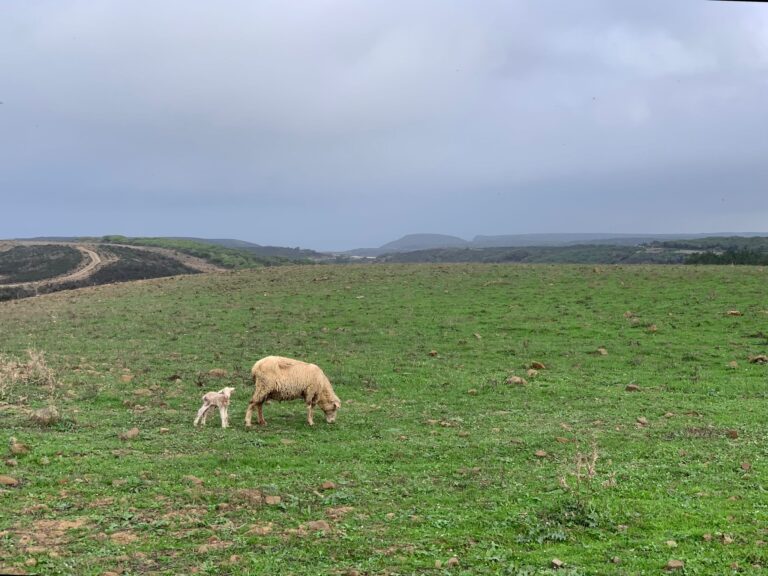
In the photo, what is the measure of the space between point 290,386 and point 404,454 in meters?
3.59

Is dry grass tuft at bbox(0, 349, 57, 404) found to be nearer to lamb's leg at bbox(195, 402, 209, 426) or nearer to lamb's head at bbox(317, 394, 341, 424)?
lamb's leg at bbox(195, 402, 209, 426)

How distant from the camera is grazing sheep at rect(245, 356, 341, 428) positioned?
41.2ft

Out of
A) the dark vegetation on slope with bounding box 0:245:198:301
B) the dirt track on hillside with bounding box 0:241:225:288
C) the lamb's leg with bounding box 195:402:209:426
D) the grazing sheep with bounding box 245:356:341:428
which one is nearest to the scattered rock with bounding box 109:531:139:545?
the lamb's leg with bounding box 195:402:209:426

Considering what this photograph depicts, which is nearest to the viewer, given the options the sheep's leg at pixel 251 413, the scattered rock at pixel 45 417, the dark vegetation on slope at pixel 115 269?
the scattered rock at pixel 45 417

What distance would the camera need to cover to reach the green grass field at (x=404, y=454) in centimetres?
652

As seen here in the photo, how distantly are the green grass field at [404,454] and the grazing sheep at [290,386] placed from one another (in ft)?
1.60

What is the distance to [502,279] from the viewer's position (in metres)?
38.9

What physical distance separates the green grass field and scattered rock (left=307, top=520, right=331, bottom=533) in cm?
3

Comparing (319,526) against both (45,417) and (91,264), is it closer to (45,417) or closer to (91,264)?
(45,417)

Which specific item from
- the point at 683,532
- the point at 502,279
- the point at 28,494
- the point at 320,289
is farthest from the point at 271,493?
the point at 502,279

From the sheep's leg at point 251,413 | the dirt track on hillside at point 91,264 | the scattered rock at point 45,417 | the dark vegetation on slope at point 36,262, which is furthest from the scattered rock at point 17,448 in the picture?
the dark vegetation on slope at point 36,262

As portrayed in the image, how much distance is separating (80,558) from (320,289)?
102ft

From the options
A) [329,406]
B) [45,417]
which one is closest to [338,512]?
[329,406]

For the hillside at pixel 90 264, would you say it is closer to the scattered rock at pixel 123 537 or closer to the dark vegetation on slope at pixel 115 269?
the dark vegetation on slope at pixel 115 269
